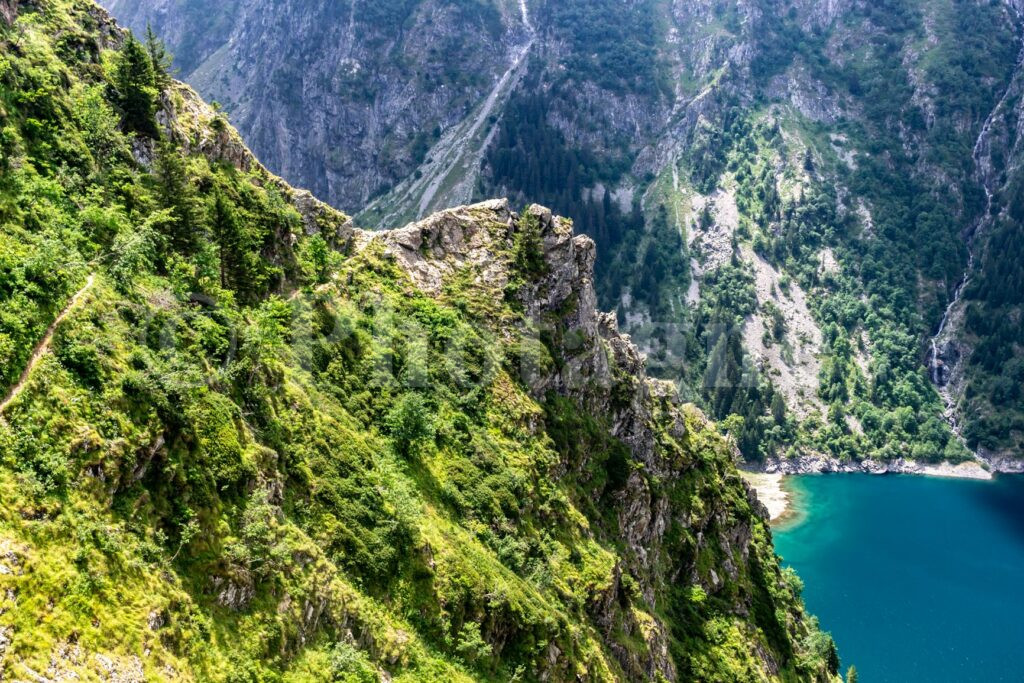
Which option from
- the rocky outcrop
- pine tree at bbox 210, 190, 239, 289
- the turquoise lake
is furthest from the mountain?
the turquoise lake

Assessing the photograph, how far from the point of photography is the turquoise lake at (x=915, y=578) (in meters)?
107

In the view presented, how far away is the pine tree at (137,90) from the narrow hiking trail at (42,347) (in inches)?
664

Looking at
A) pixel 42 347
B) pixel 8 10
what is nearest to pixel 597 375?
pixel 42 347

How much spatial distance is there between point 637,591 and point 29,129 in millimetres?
51995

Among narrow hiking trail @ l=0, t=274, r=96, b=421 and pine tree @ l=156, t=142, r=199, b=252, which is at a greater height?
pine tree @ l=156, t=142, r=199, b=252

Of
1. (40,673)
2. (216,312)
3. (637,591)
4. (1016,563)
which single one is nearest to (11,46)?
(216,312)

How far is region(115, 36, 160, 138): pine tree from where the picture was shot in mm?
42469

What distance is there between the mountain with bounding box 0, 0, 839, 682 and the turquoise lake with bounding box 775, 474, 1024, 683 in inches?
2069

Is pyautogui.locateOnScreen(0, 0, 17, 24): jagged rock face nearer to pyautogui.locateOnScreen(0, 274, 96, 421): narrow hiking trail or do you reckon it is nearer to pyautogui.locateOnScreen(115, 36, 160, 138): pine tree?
pyautogui.locateOnScreen(115, 36, 160, 138): pine tree

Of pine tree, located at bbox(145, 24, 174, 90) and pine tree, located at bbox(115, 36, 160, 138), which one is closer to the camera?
Result: pine tree, located at bbox(115, 36, 160, 138)

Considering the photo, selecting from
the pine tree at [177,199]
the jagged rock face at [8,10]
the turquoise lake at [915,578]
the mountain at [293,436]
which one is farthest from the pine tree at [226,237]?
the turquoise lake at [915,578]

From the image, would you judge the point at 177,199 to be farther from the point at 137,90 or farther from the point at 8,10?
the point at 8,10

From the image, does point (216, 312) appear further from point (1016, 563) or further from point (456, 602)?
point (1016, 563)

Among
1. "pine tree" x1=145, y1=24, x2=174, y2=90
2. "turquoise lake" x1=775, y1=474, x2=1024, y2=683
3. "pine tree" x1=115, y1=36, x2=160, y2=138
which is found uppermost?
"pine tree" x1=145, y1=24, x2=174, y2=90
